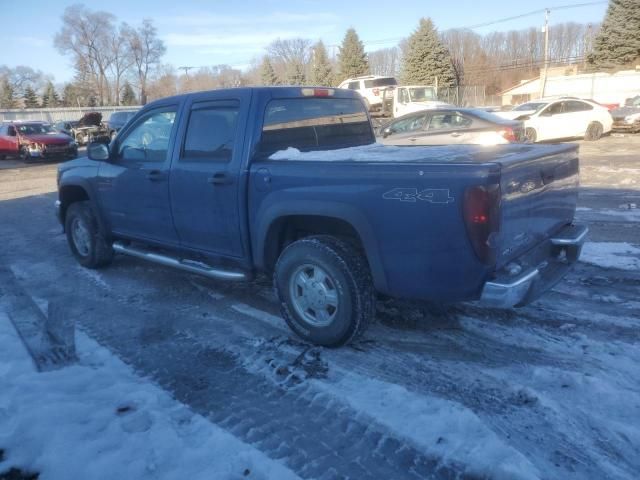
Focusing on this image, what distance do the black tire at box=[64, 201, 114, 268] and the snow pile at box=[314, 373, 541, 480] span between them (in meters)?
3.55

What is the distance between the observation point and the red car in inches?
827

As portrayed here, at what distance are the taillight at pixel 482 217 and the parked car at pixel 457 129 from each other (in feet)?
26.2

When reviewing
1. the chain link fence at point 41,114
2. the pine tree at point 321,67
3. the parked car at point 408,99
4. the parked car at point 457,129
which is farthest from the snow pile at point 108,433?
the pine tree at point 321,67

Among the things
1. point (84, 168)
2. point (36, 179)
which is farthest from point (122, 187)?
point (36, 179)

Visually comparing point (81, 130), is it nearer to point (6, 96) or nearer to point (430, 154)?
point (430, 154)

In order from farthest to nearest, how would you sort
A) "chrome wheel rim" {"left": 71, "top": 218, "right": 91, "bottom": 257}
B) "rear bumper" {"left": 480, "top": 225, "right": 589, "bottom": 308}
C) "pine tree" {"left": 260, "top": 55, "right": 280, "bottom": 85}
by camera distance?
"pine tree" {"left": 260, "top": 55, "right": 280, "bottom": 85}
"chrome wheel rim" {"left": 71, "top": 218, "right": 91, "bottom": 257}
"rear bumper" {"left": 480, "top": 225, "right": 589, "bottom": 308}

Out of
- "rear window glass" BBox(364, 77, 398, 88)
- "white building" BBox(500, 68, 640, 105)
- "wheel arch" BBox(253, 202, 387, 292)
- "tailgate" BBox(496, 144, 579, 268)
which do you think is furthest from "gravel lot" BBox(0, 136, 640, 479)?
"white building" BBox(500, 68, 640, 105)

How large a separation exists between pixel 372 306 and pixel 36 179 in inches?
618

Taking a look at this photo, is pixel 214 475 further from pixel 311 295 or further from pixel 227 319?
pixel 227 319

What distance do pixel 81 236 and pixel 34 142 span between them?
17750mm

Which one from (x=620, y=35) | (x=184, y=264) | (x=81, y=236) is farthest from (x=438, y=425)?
(x=620, y=35)

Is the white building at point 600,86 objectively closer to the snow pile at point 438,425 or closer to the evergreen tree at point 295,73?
the snow pile at point 438,425

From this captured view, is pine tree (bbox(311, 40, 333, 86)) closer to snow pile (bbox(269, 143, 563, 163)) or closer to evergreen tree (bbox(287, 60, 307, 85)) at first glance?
evergreen tree (bbox(287, 60, 307, 85))

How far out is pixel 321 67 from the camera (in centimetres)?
6156
